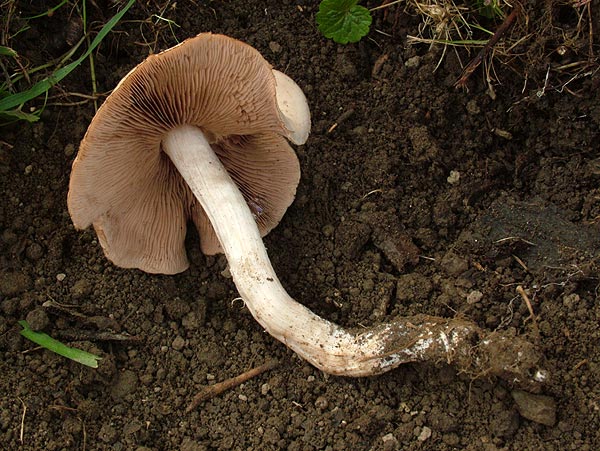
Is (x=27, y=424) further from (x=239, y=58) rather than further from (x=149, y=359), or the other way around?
(x=239, y=58)

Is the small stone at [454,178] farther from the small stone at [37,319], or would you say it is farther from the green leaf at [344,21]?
the small stone at [37,319]

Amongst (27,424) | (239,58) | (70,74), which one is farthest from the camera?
(70,74)

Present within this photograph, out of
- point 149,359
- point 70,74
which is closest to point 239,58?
point 70,74

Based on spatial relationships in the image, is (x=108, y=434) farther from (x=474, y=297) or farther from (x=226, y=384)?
(x=474, y=297)

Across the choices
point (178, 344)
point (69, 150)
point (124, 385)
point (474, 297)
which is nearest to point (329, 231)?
point (474, 297)

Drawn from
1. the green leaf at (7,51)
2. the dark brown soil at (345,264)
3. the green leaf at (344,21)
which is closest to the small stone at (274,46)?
the dark brown soil at (345,264)

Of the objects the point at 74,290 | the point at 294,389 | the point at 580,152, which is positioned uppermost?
the point at 580,152
